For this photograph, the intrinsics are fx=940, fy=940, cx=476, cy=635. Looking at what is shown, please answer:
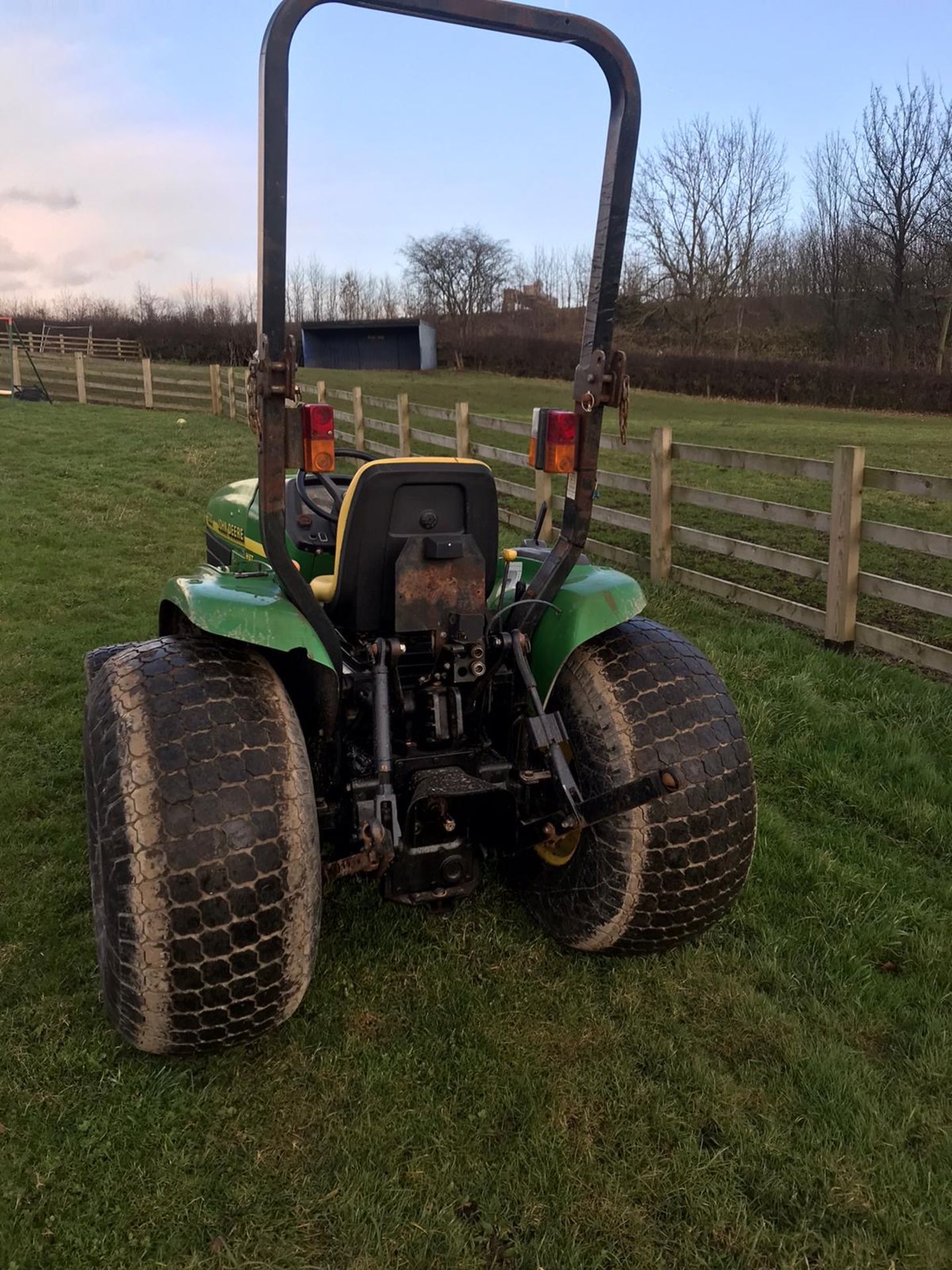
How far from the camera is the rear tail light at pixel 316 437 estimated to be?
7.29 feet

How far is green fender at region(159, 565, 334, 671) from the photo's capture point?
2385 mm

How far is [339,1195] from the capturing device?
2121 millimetres

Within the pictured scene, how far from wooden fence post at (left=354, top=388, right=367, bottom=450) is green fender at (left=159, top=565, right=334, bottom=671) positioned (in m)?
10.6

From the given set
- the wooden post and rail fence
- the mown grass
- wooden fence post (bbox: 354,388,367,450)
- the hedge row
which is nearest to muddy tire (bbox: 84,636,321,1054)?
the wooden post and rail fence

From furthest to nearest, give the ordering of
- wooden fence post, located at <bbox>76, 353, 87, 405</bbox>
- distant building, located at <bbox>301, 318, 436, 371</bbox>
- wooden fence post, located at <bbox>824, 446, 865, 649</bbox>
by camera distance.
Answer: distant building, located at <bbox>301, 318, 436, 371</bbox>, wooden fence post, located at <bbox>76, 353, 87, 405</bbox>, wooden fence post, located at <bbox>824, 446, 865, 649</bbox>

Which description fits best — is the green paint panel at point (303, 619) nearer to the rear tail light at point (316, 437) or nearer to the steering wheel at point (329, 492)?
the steering wheel at point (329, 492)

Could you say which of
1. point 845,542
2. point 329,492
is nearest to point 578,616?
point 329,492

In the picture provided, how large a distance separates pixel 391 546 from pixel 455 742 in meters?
0.59

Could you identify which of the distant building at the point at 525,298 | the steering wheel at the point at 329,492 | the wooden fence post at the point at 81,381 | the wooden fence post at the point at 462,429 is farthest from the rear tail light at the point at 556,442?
the wooden fence post at the point at 81,381

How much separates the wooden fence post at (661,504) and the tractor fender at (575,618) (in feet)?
14.7

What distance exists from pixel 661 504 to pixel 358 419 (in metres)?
6.87

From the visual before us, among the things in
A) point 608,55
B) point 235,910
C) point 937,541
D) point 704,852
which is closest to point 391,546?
point 235,910

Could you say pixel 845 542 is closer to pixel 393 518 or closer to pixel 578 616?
pixel 578 616

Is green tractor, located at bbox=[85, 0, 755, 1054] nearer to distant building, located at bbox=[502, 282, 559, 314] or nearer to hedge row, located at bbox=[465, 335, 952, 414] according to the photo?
distant building, located at bbox=[502, 282, 559, 314]
